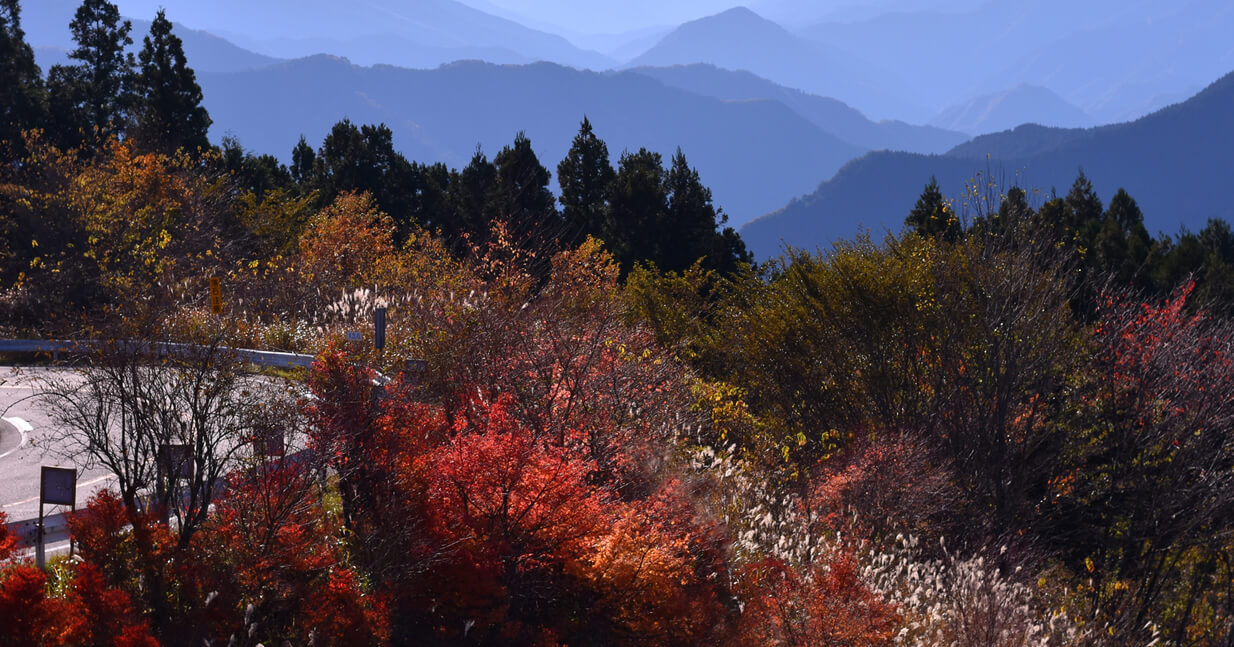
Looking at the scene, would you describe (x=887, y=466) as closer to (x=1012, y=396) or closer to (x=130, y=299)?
(x=1012, y=396)

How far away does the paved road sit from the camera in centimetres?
1161

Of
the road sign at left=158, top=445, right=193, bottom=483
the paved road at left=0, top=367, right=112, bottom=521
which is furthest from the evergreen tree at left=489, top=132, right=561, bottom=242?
the road sign at left=158, top=445, right=193, bottom=483

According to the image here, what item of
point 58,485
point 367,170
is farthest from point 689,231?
point 58,485

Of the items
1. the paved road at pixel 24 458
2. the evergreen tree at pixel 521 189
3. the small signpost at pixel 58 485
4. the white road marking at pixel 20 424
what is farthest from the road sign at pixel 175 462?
the evergreen tree at pixel 521 189

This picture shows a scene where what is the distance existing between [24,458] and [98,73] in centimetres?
4041

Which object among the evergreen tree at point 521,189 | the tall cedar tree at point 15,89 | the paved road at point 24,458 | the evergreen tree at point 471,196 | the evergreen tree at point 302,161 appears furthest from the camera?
the evergreen tree at point 302,161

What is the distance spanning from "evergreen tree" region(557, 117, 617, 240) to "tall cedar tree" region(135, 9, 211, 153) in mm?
17207

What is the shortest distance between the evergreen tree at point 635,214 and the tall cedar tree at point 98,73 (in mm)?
23927

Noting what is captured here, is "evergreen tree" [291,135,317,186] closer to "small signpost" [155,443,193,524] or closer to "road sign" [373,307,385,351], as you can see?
"road sign" [373,307,385,351]

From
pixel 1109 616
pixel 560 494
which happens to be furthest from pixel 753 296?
pixel 560 494

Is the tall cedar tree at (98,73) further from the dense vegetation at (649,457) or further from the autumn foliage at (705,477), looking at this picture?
the autumn foliage at (705,477)

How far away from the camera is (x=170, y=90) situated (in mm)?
44344

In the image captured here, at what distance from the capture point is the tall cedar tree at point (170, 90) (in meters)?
43.7

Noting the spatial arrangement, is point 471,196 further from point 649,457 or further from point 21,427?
point 649,457
